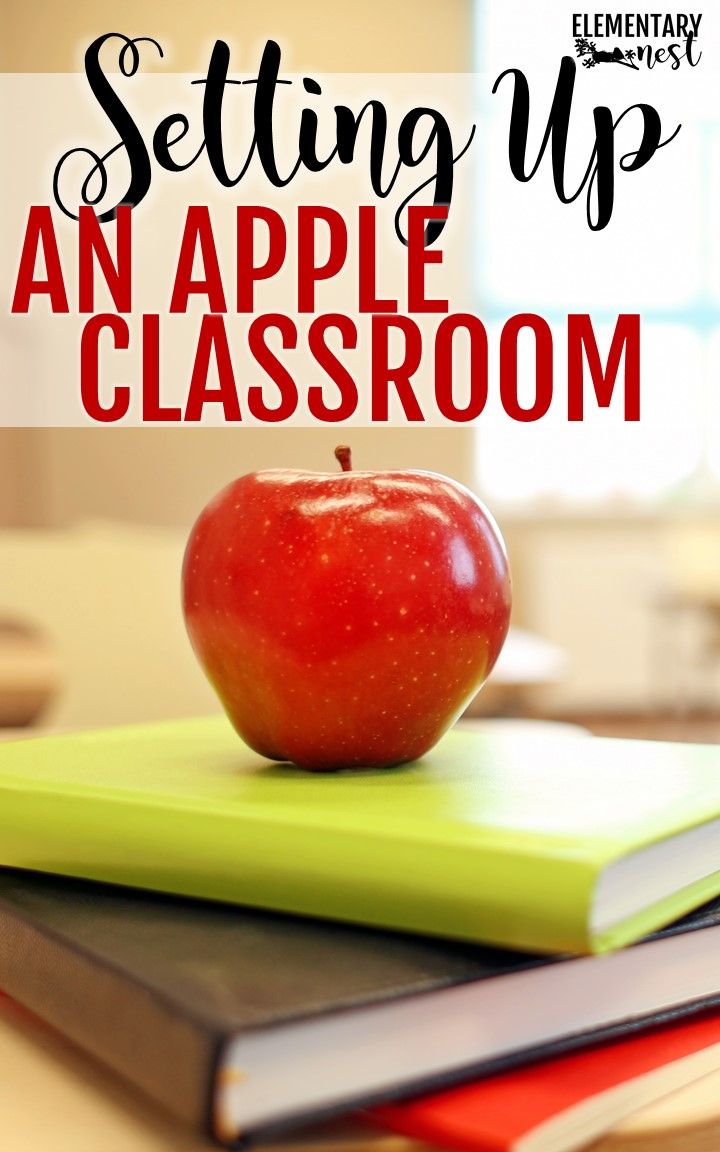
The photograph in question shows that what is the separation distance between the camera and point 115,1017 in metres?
0.33

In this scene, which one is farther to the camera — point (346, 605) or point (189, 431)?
point (189, 431)

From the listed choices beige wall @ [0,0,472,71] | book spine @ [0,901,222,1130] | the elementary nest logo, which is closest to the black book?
book spine @ [0,901,222,1130]

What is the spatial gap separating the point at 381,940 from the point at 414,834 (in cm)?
3

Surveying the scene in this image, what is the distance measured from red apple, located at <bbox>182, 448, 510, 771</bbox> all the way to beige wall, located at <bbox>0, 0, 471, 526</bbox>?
14.2 ft

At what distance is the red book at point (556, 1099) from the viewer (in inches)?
12.0

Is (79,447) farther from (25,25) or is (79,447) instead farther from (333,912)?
(333,912)

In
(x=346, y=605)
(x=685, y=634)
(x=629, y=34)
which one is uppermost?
(x=629, y=34)

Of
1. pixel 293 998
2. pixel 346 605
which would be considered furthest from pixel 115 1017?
pixel 346 605

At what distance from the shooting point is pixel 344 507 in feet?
1.48

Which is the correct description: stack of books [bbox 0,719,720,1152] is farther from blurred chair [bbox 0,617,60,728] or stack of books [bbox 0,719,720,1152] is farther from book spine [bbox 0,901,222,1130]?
blurred chair [bbox 0,617,60,728]

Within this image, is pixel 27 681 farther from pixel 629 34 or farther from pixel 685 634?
pixel 685 634

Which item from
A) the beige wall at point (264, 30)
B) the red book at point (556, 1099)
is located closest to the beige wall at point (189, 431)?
the beige wall at point (264, 30)

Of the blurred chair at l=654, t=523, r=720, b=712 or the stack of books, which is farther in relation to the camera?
the blurred chair at l=654, t=523, r=720, b=712

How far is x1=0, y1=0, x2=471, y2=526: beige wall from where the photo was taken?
476 centimetres
